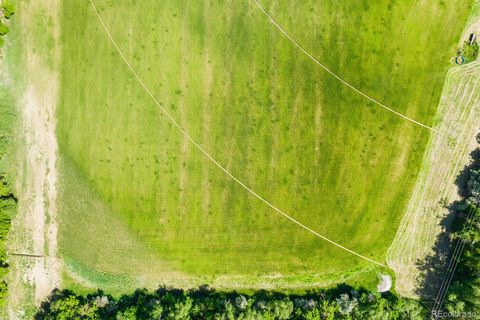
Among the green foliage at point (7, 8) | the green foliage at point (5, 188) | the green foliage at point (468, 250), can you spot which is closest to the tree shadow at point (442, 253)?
the green foliage at point (468, 250)

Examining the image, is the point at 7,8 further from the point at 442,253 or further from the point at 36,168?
the point at 442,253

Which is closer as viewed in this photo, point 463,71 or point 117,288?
point 463,71

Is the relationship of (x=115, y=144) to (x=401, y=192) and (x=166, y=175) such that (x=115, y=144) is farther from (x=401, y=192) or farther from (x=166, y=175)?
(x=401, y=192)

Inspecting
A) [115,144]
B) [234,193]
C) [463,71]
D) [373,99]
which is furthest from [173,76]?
[463,71]

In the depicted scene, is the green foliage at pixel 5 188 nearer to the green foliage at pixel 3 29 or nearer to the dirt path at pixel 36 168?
the green foliage at pixel 3 29

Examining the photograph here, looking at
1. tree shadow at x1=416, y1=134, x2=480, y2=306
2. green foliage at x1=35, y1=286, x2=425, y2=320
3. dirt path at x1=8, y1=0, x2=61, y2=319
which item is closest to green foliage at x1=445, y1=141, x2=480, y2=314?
tree shadow at x1=416, y1=134, x2=480, y2=306

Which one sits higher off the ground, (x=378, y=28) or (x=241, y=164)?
(x=378, y=28)

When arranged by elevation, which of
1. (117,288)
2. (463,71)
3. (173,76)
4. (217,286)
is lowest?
(117,288)
